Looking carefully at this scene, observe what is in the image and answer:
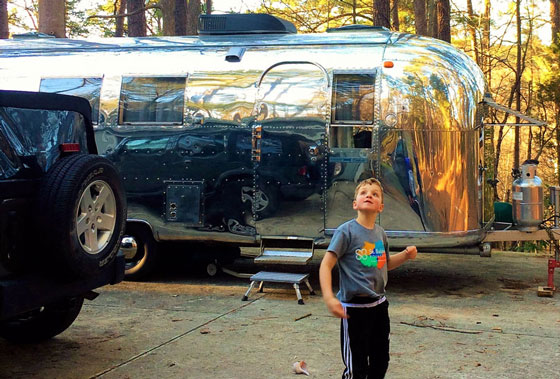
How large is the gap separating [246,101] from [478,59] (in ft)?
66.9

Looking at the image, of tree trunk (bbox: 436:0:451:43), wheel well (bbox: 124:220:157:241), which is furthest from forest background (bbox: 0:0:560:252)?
wheel well (bbox: 124:220:157:241)

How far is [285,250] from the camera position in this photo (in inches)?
321

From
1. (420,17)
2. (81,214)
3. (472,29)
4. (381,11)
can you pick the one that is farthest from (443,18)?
(81,214)

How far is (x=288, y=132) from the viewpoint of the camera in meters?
7.94

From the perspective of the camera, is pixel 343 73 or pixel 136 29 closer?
pixel 343 73

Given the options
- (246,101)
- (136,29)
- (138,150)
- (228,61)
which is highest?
(136,29)

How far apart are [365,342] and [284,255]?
413 centimetres

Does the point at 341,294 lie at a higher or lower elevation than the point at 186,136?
lower

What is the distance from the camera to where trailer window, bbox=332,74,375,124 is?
7.79m

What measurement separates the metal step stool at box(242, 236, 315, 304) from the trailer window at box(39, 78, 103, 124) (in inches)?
105

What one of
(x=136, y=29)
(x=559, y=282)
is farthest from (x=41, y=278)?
(x=136, y=29)

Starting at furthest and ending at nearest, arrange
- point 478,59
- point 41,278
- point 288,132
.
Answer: point 478,59 → point 288,132 → point 41,278

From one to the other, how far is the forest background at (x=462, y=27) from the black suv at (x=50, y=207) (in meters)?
8.17

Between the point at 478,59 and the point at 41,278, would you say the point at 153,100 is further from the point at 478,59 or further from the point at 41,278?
the point at 478,59
